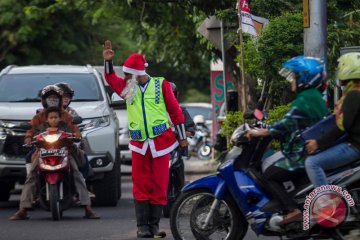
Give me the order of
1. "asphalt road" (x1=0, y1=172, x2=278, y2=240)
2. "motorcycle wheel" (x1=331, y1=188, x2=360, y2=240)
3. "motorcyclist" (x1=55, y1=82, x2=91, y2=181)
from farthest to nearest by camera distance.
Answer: "motorcyclist" (x1=55, y1=82, x2=91, y2=181)
"asphalt road" (x1=0, y1=172, x2=278, y2=240)
"motorcycle wheel" (x1=331, y1=188, x2=360, y2=240)

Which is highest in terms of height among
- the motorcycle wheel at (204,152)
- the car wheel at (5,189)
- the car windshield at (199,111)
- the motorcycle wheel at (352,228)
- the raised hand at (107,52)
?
the raised hand at (107,52)

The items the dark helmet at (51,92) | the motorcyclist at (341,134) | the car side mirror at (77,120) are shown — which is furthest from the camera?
the car side mirror at (77,120)

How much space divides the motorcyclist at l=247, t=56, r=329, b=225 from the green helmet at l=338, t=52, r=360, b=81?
174 millimetres

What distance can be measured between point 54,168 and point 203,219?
3743 mm

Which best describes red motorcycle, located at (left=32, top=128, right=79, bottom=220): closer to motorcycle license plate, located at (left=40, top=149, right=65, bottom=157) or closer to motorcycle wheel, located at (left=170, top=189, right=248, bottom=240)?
motorcycle license plate, located at (left=40, top=149, right=65, bottom=157)

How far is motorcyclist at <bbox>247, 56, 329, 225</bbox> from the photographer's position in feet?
33.8

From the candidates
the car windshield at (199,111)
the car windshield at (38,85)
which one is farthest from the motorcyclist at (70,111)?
the car windshield at (199,111)

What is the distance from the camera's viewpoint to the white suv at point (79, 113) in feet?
52.2

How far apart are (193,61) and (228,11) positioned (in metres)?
9.37

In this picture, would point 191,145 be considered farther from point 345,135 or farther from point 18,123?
point 345,135

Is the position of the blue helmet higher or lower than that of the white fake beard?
higher

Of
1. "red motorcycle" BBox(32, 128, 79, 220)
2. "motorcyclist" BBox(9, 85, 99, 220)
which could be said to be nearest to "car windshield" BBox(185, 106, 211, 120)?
"motorcyclist" BBox(9, 85, 99, 220)

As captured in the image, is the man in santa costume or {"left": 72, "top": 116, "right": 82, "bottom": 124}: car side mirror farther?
{"left": 72, "top": 116, "right": 82, "bottom": 124}: car side mirror

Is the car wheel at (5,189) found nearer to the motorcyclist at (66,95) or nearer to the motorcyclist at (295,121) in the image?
the motorcyclist at (66,95)
